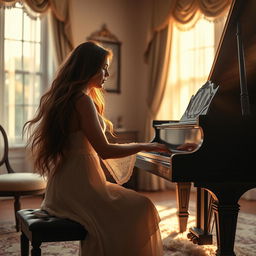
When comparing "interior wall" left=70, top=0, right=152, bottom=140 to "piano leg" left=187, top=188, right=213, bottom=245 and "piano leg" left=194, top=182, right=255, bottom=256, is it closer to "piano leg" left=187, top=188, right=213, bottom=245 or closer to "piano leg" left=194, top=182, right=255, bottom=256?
"piano leg" left=187, top=188, right=213, bottom=245

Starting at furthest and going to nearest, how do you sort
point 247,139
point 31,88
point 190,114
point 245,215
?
point 31,88 → point 245,215 → point 190,114 → point 247,139

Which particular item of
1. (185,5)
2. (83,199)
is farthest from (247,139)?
(185,5)

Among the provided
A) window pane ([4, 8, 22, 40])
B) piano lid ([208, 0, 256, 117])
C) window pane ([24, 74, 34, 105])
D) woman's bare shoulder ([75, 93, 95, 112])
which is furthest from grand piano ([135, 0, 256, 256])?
window pane ([4, 8, 22, 40])

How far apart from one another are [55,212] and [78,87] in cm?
60

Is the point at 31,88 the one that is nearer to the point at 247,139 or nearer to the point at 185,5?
the point at 185,5

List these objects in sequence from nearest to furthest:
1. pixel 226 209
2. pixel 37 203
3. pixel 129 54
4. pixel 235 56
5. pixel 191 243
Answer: pixel 226 209, pixel 235 56, pixel 191 243, pixel 37 203, pixel 129 54

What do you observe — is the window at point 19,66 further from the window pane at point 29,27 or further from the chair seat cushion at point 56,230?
the chair seat cushion at point 56,230

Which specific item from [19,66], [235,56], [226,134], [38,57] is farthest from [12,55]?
[226,134]

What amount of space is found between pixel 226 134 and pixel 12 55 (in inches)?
148

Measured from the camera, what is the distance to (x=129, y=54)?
6.23 metres

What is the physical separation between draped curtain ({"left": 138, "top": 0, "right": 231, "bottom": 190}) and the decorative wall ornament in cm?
45

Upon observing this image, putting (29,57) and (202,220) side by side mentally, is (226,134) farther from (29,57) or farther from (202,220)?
(29,57)

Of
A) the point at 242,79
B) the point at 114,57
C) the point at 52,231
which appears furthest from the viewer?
the point at 114,57

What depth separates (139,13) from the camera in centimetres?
625
